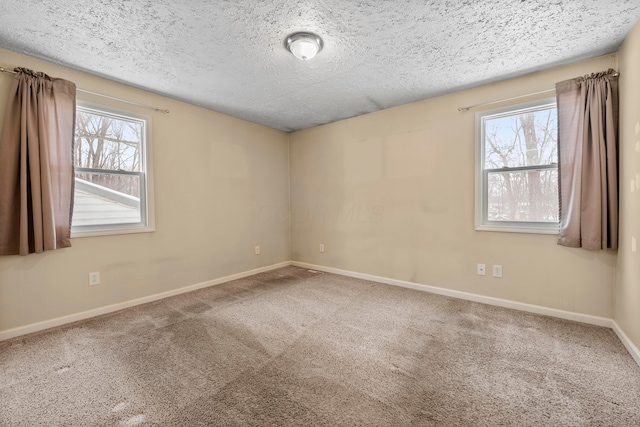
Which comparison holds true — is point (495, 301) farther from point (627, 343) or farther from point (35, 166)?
point (35, 166)

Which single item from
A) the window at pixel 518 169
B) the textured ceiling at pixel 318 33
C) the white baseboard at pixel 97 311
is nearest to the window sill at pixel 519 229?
the window at pixel 518 169

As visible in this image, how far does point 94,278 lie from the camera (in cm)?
268

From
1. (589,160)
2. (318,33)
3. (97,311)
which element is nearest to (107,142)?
(97,311)

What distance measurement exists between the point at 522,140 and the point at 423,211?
4.05 ft

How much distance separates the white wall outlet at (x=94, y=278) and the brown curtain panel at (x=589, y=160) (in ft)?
14.6

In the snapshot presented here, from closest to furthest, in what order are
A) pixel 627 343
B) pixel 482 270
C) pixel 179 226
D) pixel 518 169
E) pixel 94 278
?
pixel 627 343, pixel 94 278, pixel 518 169, pixel 482 270, pixel 179 226

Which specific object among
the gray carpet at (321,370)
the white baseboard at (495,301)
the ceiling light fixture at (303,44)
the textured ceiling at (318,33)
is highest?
the textured ceiling at (318,33)

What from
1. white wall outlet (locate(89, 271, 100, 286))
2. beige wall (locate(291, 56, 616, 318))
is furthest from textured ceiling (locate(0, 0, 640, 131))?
white wall outlet (locate(89, 271, 100, 286))

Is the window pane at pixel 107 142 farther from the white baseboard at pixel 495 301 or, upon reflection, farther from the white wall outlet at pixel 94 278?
the white baseboard at pixel 495 301

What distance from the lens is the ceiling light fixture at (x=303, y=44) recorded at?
206 cm

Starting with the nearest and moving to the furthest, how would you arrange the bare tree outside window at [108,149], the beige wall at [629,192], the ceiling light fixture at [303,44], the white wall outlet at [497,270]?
the beige wall at [629,192], the ceiling light fixture at [303,44], the bare tree outside window at [108,149], the white wall outlet at [497,270]

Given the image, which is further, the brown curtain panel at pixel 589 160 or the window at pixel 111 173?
the window at pixel 111 173

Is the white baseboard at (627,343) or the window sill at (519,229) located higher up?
the window sill at (519,229)

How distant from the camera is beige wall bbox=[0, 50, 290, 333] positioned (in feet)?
7.80
